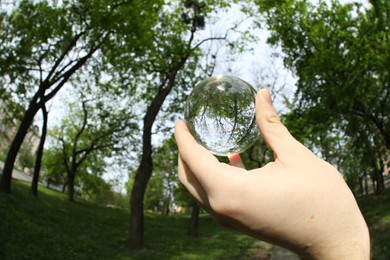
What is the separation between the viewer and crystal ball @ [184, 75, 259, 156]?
2.50 metres

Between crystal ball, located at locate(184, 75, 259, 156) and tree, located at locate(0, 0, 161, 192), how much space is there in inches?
521

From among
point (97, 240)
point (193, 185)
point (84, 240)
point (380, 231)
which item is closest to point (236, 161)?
point (193, 185)

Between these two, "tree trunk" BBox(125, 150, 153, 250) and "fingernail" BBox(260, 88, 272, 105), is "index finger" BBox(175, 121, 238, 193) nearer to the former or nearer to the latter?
"fingernail" BBox(260, 88, 272, 105)

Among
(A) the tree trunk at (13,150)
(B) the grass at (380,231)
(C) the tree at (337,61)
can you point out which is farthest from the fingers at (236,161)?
(A) the tree trunk at (13,150)

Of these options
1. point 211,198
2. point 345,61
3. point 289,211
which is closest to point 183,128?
point 211,198

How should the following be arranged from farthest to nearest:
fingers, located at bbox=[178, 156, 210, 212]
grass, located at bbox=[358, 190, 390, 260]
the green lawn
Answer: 1. grass, located at bbox=[358, 190, 390, 260]
2. the green lawn
3. fingers, located at bbox=[178, 156, 210, 212]

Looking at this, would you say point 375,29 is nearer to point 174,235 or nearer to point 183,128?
point 174,235

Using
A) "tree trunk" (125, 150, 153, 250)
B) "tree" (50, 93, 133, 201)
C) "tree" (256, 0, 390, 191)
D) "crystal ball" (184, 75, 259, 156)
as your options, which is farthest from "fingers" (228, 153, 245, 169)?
"tree" (50, 93, 133, 201)

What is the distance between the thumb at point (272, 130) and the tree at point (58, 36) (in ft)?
45.8

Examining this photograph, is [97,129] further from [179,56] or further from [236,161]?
[236,161]

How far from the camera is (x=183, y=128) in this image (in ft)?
7.02

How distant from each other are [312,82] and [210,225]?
14.4 metres

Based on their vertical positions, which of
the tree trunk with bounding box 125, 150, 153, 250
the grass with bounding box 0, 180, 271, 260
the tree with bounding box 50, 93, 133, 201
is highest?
the tree with bounding box 50, 93, 133, 201

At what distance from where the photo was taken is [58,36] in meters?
17.2
